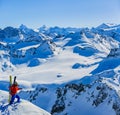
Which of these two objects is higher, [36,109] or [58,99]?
[36,109]

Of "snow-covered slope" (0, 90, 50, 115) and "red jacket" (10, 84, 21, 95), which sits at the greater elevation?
"red jacket" (10, 84, 21, 95)

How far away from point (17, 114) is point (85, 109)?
52.9 m

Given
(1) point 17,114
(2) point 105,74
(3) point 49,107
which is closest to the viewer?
(1) point 17,114

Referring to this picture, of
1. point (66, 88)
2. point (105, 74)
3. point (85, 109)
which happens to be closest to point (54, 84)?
point (105, 74)

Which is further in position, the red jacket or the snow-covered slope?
the red jacket

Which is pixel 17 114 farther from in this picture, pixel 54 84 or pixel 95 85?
pixel 54 84

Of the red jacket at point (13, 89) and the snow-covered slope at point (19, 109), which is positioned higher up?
the red jacket at point (13, 89)

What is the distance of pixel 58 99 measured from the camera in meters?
102

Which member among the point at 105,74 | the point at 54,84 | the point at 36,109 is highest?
the point at 36,109

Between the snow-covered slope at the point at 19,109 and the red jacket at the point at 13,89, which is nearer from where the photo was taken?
the snow-covered slope at the point at 19,109

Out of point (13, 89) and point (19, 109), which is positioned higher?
point (13, 89)

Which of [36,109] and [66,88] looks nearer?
[36,109]

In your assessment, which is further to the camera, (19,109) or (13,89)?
(13,89)

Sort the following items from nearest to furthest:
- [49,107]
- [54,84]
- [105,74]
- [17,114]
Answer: [17,114] < [49,107] < [105,74] < [54,84]
